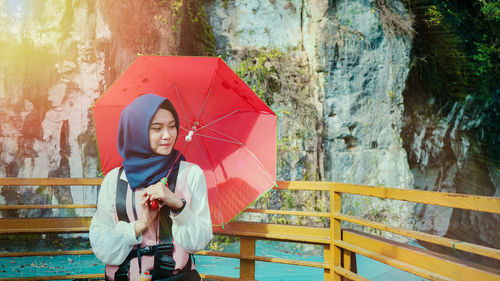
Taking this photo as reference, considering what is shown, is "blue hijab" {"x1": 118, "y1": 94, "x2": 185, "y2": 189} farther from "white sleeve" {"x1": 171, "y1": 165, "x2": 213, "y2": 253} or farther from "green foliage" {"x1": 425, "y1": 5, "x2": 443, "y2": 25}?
"green foliage" {"x1": 425, "y1": 5, "x2": 443, "y2": 25}

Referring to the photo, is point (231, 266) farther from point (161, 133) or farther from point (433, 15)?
point (433, 15)

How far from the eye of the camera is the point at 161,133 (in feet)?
6.28

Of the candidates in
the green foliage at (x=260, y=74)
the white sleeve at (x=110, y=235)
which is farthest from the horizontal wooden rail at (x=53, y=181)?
the green foliage at (x=260, y=74)

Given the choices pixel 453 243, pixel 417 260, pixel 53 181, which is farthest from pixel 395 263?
pixel 53 181

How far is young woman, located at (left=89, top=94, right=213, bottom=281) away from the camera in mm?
1849

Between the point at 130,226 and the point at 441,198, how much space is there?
1.67 m

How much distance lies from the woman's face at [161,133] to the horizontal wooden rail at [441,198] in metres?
1.45

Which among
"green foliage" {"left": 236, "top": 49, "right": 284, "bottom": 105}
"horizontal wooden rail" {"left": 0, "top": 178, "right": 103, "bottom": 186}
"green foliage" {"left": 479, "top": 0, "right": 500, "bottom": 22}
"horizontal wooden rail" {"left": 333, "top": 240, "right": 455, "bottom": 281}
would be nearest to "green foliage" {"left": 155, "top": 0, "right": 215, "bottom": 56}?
"green foliage" {"left": 236, "top": 49, "right": 284, "bottom": 105}

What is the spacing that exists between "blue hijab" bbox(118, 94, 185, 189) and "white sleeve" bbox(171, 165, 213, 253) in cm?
18

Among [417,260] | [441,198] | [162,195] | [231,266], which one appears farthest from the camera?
[231,266]

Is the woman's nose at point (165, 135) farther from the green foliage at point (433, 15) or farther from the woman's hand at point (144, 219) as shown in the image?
the green foliage at point (433, 15)

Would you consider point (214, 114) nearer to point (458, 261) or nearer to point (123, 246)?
point (123, 246)

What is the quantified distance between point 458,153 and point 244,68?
677 cm

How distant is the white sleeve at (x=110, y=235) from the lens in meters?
1.84
